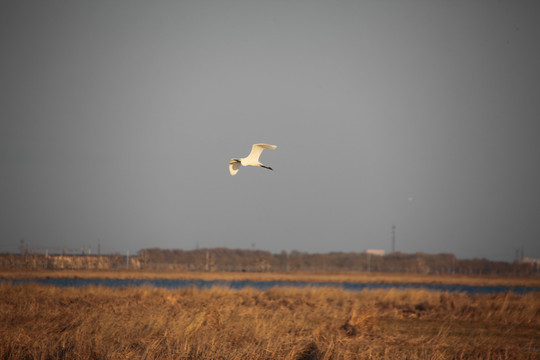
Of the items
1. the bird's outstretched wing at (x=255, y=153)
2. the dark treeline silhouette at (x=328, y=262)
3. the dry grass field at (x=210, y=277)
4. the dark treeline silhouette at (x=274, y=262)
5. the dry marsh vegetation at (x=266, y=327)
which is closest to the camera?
the dry marsh vegetation at (x=266, y=327)

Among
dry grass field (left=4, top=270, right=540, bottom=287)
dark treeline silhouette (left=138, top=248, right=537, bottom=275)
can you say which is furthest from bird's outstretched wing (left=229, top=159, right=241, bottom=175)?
dark treeline silhouette (left=138, top=248, right=537, bottom=275)

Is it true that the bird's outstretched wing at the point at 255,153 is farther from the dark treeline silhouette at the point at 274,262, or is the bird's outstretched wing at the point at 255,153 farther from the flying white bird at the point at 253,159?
the dark treeline silhouette at the point at 274,262

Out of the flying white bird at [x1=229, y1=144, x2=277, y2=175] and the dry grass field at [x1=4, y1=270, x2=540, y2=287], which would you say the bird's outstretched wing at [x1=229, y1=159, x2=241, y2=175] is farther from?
the dry grass field at [x1=4, y1=270, x2=540, y2=287]

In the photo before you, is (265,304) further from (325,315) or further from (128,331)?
(128,331)

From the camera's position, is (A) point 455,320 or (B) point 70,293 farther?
(B) point 70,293

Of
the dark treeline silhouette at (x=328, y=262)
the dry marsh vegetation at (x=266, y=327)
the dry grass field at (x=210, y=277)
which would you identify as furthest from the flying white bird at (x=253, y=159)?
the dark treeline silhouette at (x=328, y=262)

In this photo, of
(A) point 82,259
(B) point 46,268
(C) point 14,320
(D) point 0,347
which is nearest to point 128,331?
(D) point 0,347

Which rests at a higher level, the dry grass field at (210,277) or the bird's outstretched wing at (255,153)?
the bird's outstretched wing at (255,153)

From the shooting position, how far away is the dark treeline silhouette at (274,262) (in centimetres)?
7338

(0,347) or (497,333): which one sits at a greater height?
(0,347)

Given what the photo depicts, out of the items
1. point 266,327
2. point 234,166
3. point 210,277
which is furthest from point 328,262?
point 234,166

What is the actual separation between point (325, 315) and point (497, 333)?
5.60 meters

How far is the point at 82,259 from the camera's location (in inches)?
2844

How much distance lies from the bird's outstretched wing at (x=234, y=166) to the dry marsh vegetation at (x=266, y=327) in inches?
152
